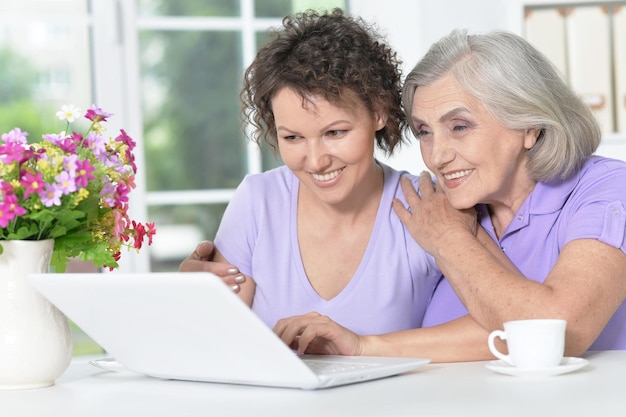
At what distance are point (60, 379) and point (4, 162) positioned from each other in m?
0.37

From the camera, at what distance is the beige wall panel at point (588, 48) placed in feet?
10.6

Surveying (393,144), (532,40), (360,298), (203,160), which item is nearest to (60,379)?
(360,298)

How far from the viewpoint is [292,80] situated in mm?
1846

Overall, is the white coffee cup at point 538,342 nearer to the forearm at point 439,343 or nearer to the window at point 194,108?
the forearm at point 439,343

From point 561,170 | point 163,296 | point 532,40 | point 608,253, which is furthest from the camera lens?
point 532,40

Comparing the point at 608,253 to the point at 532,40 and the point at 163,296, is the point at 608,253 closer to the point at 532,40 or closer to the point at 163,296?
the point at 163,296

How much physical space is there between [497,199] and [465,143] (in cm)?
17

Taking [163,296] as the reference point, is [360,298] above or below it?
below

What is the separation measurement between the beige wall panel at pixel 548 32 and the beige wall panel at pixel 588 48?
1.3 inches

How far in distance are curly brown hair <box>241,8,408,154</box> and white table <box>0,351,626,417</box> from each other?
66cm

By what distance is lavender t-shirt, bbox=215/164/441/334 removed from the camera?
75.6 inches

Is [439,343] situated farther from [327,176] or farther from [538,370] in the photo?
[327,176]

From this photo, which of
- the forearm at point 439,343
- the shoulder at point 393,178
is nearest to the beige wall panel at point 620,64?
the shoulder at point 393,178

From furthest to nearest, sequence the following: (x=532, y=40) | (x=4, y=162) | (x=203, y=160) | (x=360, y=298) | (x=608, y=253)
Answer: (x=203, y=160)
(x=532, y=40)
(x=360, y=298)
(x=608, y=253)
(x=4, y=162)
